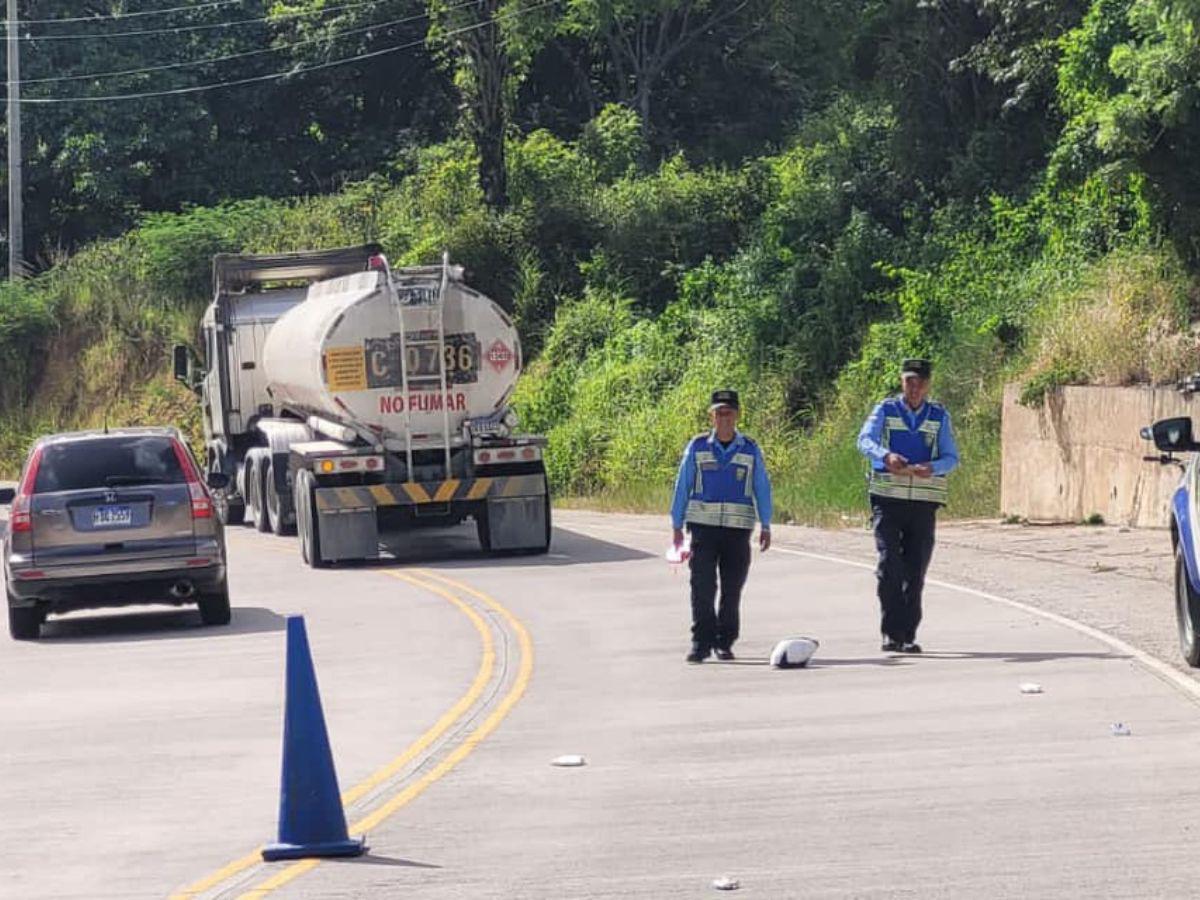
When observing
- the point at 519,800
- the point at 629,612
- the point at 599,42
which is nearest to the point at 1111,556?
the point at 629,612

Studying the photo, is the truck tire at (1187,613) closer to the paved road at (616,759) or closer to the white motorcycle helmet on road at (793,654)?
the paved road at (616,759)

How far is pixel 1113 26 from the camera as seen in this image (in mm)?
30328

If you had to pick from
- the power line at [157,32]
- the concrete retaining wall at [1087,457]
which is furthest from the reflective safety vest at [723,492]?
the power line at [157,32]

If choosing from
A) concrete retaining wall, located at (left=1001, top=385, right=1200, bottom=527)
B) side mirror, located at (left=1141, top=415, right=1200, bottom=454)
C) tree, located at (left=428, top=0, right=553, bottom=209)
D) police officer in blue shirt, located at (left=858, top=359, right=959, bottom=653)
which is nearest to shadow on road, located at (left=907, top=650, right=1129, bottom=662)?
police officer in blue shirt, located at (left=858, top=359, right=959, bottom=653)

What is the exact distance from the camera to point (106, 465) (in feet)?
65.6

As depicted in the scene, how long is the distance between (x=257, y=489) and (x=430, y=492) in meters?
6.47

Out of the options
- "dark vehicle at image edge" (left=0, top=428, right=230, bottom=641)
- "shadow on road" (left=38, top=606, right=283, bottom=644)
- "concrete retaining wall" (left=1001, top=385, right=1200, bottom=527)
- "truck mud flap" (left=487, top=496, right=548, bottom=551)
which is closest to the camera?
"dark vehicle at image edge" (left=0, top=428, right=230, bottom=641)

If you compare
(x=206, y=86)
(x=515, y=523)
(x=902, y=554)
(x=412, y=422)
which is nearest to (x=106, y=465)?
(x=412, y=422)

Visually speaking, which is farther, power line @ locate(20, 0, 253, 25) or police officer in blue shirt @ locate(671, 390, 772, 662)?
power line @ locate(20, 0, 253, 25)

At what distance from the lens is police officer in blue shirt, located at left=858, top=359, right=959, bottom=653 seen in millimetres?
15734

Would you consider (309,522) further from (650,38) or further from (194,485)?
(650,38)

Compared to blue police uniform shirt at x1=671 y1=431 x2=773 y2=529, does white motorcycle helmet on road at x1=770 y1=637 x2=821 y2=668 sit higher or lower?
lower

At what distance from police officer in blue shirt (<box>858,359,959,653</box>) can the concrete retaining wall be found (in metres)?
9.27

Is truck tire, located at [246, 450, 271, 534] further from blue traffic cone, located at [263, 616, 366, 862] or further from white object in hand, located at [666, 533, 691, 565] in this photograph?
blue traffic cone, located at [263, 616, 366, 862]
